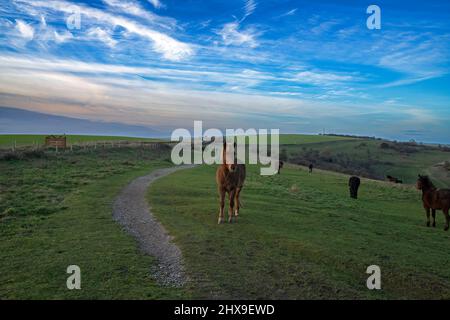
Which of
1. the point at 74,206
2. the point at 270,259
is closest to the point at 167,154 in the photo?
the point at 74,206

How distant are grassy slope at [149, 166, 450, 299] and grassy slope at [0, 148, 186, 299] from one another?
1.57 m

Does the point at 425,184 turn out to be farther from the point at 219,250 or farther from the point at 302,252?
the point at 219,250

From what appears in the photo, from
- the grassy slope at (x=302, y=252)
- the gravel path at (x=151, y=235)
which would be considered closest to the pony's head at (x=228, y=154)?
the grassy slope at (x=302, y=252)

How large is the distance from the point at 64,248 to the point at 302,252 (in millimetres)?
7271

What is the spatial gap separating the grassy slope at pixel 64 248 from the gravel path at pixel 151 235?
35cm

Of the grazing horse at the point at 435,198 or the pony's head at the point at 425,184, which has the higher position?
the pony's head at the point at 425,184

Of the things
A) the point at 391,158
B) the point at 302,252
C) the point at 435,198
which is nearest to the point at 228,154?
the point at 302,252

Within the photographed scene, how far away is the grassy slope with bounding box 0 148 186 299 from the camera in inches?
290

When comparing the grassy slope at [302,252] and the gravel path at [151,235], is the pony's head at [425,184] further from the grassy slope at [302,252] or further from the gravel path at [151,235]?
the gravel path at [151,235]

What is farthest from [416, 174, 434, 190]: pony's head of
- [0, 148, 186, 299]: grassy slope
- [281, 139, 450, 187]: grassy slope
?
[281, 139, 450, 187]: grassy slope

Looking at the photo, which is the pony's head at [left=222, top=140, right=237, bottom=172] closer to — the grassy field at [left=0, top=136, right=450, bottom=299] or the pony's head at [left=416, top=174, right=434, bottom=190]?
the grassy field at [left=0, top=136, right=450, bottom=299]

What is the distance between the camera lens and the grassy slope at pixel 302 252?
796 centimetres

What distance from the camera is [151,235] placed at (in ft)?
38.9
